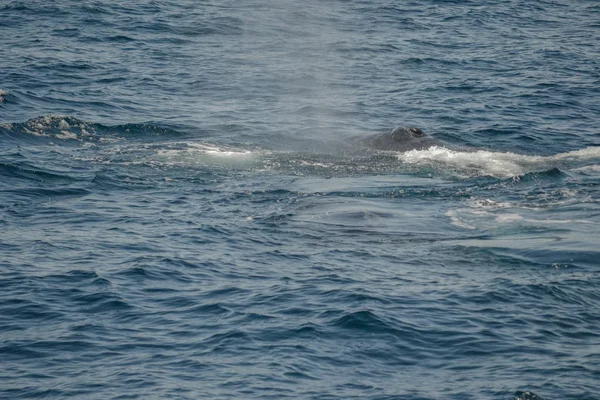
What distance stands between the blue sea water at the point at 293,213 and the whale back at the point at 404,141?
0.50 m

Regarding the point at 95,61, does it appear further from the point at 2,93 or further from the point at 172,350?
the point at 172,350

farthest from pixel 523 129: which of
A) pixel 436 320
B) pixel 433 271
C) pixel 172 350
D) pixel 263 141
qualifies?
pixel 172 350

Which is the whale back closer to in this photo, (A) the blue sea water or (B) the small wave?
(B) the small wave

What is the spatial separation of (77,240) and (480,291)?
9.18 meters

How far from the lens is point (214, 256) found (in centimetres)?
2062

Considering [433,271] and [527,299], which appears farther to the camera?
[433,271]

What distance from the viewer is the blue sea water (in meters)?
15.4

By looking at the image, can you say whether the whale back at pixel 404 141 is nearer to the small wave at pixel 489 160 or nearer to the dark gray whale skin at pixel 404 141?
the dark gray whale skin at pixel 404 141

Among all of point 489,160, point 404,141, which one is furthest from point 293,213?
point 489,160

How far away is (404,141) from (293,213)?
25.7 feet

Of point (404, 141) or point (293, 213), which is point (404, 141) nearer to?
point (404, 141)

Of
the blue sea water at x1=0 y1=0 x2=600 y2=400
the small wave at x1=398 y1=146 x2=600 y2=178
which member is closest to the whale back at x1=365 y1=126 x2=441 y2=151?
the small wave at x1=398 y1=146 x2=600 y2=178

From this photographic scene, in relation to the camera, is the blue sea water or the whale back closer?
the blue sea water

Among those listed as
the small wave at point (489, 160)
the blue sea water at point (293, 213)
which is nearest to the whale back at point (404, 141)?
the small wave at point (489, 160)
